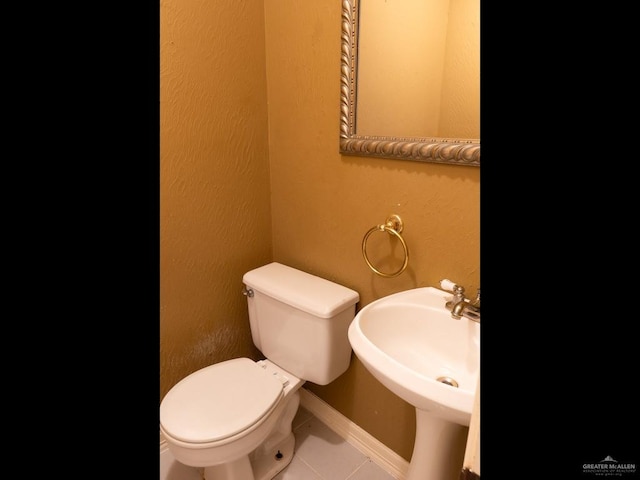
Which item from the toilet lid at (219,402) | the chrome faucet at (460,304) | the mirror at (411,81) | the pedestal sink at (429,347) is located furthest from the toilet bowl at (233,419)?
the mirror at (411,81)

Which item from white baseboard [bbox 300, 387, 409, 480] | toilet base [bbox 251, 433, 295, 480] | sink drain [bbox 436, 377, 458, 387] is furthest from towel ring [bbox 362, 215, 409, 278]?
toilet base [bbox 251, 433, 295, 480]

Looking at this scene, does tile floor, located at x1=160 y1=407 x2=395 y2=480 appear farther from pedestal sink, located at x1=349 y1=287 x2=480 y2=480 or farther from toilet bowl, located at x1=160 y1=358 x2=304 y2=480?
pedestal sink, located at x1=349 y1=287 x2=480 y2=480

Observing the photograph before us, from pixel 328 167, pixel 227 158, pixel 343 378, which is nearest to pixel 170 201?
pixel 227 158

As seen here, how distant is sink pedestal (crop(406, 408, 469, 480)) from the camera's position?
0.95m

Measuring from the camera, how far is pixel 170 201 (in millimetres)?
1296

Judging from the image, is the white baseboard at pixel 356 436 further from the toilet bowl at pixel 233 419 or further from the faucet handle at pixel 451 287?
the faucet handle at pixel 451 287

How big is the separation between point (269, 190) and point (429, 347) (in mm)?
911

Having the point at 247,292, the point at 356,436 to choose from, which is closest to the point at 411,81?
the point at 247,292

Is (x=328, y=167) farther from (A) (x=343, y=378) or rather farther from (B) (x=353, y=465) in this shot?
(B) (x=353, y=465)

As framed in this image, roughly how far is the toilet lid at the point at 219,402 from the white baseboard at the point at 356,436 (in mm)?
432

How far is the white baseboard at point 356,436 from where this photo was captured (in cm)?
136

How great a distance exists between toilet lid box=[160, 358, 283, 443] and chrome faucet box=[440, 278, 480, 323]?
64 cm
